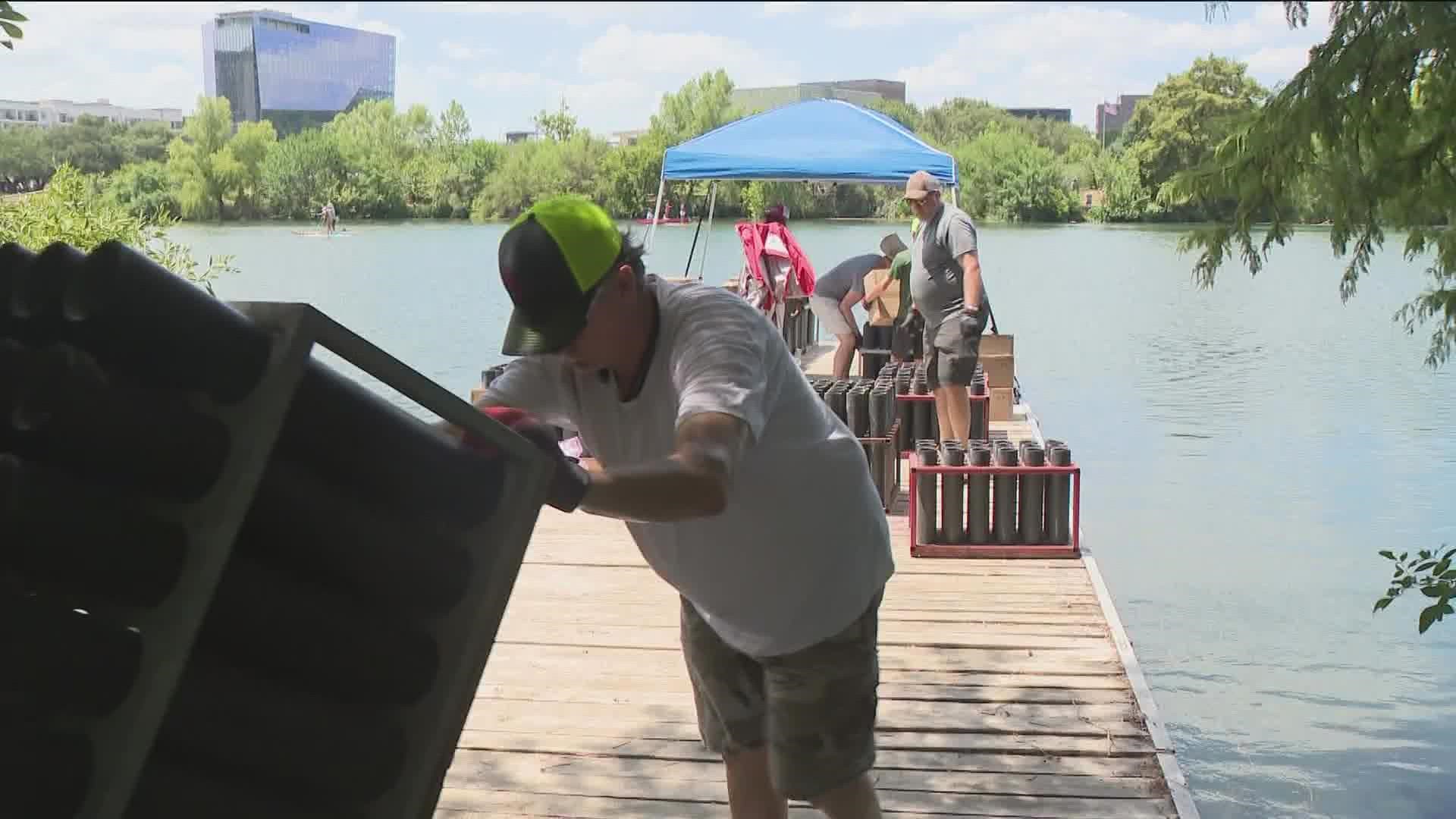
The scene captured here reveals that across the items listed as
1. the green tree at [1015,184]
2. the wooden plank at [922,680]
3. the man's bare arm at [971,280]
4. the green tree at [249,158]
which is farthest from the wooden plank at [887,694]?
the green tree at [1015,184]

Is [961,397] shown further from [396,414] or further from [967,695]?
[396,414]

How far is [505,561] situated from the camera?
1746mm

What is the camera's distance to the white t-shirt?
7.05ft

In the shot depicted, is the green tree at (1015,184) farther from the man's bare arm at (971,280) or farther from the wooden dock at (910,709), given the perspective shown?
the wooden dock at (910,709)

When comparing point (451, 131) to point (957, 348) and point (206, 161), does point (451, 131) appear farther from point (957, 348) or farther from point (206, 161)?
point (957, 348)

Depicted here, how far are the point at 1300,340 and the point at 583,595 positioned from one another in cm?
2111

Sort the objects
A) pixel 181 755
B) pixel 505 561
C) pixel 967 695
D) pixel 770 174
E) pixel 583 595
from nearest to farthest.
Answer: pixel 181 755, pixel 505 561, pixel 967 695, pixel 583 595, pixel 770 174

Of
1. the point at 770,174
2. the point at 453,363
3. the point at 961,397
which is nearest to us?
the point at 961,397

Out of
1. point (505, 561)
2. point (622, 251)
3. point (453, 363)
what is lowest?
point (453, 363)

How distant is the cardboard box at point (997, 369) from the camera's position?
33.9 ft

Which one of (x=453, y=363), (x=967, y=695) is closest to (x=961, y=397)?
(x=967, y=695)

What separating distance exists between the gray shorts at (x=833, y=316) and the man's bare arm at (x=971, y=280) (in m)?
3.84

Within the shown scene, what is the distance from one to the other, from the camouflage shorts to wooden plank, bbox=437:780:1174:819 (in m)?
1.11

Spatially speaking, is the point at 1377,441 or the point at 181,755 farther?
the point at 1377,441
